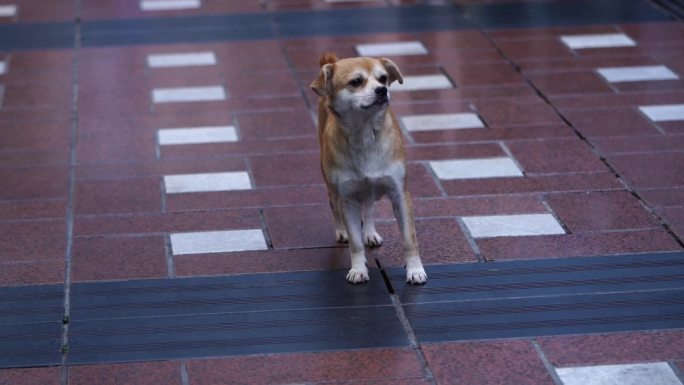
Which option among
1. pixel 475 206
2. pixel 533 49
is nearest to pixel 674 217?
pixel 475 206

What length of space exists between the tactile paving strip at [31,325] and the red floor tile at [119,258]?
22cm

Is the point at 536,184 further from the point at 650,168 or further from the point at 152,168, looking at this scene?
the point at 152,168

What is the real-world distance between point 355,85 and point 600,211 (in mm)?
1834

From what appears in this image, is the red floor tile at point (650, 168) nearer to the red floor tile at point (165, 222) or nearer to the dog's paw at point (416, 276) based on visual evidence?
the dog's paw at point (416, 276)

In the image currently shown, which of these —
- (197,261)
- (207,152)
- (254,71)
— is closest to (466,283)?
(197,261)

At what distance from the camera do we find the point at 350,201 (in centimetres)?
556

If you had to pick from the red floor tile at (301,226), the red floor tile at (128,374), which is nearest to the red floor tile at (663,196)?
the red floor tile at (301,226)

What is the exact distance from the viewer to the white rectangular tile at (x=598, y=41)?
946 cm

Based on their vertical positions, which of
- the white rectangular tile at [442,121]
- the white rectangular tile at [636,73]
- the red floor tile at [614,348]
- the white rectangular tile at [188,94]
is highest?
the red floor tile at [614,348]

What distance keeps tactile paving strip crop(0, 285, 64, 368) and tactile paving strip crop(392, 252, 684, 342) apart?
1509 millimetres

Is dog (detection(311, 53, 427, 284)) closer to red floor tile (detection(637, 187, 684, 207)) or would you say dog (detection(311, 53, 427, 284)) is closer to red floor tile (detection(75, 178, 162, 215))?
red floor tile (detection(75, 178, 162, 215))

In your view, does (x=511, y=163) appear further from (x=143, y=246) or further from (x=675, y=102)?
(x=143, y=246)

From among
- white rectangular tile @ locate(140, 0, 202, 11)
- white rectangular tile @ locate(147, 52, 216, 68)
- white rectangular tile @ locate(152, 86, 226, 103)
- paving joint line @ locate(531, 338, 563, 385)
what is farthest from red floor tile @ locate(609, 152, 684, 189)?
white rectangular tile @ locate(140, 0, 202, 11)

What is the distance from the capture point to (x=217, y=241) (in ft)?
20.4
